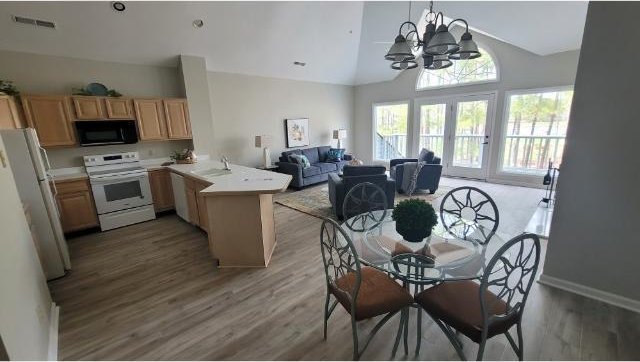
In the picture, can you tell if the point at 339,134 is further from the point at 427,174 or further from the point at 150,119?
the point at 150,119

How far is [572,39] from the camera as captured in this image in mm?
4484

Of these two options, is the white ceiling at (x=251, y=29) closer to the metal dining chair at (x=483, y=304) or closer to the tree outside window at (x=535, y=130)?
the tree outside window at (x=535, y=130)

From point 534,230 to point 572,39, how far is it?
356 centimetres

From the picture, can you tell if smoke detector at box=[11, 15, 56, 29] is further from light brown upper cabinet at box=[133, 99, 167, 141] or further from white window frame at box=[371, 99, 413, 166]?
white window frame at box=[371, 99, 413, 166]

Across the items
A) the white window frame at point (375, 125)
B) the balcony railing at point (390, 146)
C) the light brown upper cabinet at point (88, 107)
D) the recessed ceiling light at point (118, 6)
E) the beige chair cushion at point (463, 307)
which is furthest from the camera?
the balcony railing at point (390, 146)

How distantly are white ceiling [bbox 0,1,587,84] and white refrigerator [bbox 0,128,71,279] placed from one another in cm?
183

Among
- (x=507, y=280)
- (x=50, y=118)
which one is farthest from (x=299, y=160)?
(x=507, y=280)

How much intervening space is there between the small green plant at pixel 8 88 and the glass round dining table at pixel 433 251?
14.7ft

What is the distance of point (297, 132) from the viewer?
7031 mm

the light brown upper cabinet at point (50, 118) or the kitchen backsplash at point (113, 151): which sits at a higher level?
the light brown upper cabinet at point (50, 118)

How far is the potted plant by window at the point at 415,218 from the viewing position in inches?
66.8

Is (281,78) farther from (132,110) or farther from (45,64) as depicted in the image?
(45,64)

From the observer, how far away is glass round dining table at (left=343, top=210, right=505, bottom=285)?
162cm

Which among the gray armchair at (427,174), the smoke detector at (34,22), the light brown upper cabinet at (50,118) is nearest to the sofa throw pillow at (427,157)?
the gray armchair at (427,174)
